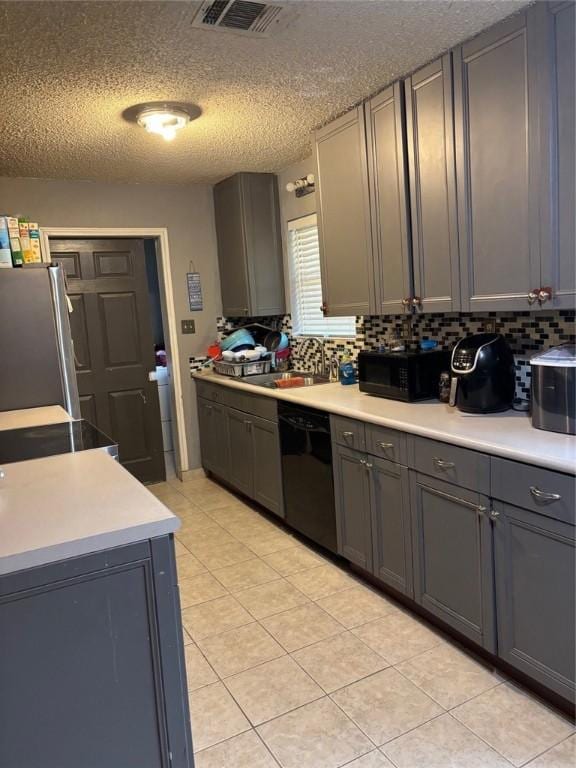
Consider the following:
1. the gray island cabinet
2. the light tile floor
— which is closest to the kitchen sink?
→ the light tile floor

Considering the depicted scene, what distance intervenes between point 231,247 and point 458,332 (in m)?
2.22

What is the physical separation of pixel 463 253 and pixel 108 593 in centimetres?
185

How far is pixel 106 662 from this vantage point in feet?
4.58

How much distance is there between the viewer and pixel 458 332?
295 centimetres

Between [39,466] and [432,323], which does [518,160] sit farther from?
[39,466]

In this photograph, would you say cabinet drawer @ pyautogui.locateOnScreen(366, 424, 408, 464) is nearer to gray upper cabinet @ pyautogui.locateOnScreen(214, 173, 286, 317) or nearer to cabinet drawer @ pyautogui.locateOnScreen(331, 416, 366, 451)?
cabinet drawer @ pyautogui.locateOnScreen(331, 416, 366, 451)

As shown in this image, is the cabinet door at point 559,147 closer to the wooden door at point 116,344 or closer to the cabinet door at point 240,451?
the cabinet door at point 240,451

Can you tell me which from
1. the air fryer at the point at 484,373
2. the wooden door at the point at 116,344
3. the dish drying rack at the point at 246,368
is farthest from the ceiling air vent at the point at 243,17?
the wooden door at the point at 116,344

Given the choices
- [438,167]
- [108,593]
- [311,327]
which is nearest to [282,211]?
[311,327]

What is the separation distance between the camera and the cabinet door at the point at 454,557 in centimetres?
211

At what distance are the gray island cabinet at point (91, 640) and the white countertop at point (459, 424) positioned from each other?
1137 mm

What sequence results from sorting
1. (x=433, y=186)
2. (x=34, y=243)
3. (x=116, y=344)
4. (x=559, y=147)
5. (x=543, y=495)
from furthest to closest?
1. (x=116, y=344)
2. (x=34, y=243)
3. (x=433, y=186)
4. (x=559, y=147)
5. (x=543, y=495)

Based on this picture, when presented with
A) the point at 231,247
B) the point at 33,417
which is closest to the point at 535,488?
the point at 33,417

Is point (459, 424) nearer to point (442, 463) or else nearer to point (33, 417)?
point (442, 463)
